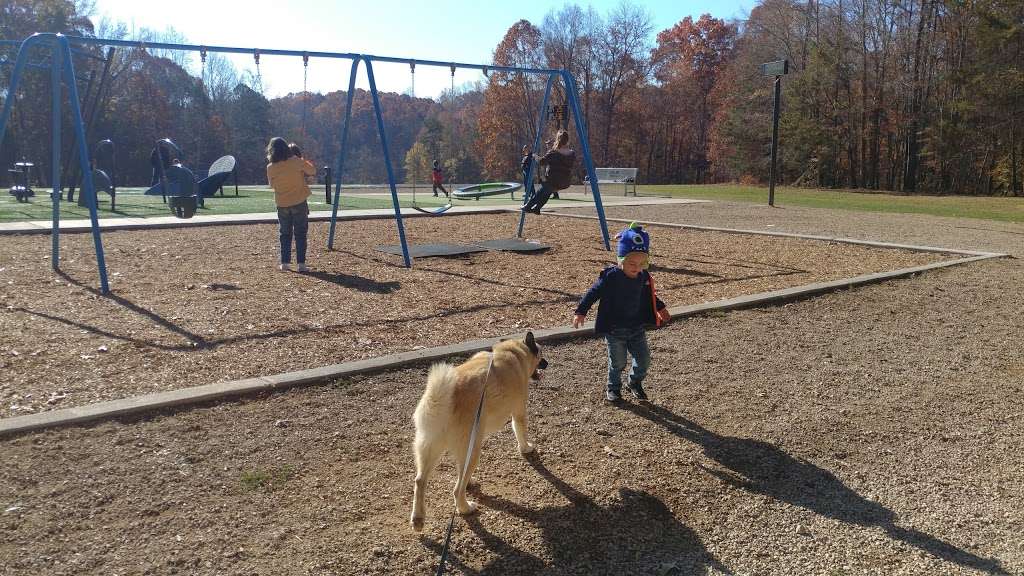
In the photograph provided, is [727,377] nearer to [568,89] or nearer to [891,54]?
[568,89]

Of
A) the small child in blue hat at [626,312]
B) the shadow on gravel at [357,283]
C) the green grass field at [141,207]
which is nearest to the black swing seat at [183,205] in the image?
the shadow on gravel at [357,283]

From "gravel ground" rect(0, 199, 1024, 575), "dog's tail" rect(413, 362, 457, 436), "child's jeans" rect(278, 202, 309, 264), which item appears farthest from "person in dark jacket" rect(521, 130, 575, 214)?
"dog's tail" rect(413, 362, 457, 436)

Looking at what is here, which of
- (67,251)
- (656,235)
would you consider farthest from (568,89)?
(67,251)

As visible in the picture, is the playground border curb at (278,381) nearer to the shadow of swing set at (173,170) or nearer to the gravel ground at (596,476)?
the gravel ground at (596,476)

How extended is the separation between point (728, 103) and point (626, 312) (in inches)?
1942

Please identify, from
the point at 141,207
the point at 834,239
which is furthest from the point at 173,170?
the point at 834,239

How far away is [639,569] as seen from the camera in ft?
9.16

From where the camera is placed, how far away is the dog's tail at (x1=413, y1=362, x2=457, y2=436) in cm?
295

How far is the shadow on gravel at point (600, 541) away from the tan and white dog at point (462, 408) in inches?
9.5

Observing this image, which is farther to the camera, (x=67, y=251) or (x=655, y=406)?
(x=67, y=251)

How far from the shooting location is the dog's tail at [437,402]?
9.69ft

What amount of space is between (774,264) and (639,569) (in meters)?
8.37

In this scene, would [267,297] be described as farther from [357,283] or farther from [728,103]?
[728,103]

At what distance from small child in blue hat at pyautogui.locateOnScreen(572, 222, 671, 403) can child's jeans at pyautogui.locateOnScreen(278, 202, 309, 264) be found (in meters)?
5.56
